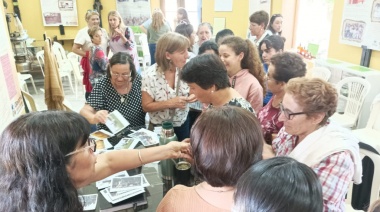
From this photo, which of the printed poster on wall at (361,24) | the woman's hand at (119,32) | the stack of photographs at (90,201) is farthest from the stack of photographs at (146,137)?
the printed poster on wall at (361,24)

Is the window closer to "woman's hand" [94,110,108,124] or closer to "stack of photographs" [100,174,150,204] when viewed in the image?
"woman's hand" [94,110,108,124]

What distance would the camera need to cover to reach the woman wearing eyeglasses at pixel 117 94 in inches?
90.2

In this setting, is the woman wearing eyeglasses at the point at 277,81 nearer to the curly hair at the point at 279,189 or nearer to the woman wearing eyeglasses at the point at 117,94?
the woman wearing eyeglasses at the point at 117,94

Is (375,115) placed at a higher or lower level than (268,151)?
lower

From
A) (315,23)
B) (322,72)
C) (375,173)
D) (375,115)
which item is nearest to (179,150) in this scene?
(375,173)

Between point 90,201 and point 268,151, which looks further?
point 268,151

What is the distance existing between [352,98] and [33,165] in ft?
Result: 12.1

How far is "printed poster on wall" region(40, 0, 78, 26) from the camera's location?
6.55 metres

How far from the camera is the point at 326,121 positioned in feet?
4.88

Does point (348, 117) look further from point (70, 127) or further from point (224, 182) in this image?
point (70, 127)

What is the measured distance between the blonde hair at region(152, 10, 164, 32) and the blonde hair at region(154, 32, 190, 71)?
2.90m

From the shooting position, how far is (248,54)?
2.42 metres

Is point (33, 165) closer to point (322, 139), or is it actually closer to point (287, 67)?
point (322, 139)

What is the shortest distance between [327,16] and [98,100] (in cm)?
417
